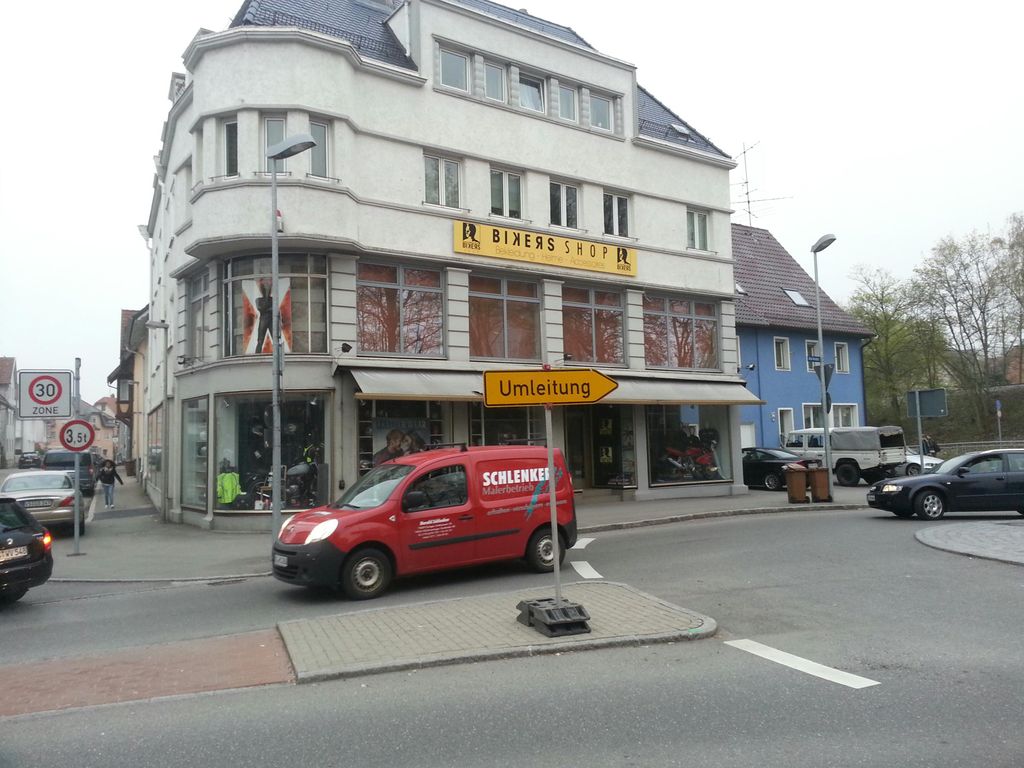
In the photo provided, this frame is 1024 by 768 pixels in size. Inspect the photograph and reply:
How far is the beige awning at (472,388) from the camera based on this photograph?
55.3ft

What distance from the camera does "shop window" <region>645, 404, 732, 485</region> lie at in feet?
74.2

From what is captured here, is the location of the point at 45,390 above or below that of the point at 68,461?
above

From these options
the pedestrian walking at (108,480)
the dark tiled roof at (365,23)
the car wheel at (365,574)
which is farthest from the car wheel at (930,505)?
the pedestrian walking at (108,480)

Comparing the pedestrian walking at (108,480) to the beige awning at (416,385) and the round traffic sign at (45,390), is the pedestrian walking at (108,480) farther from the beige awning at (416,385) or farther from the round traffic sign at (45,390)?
the beige awning at (416,385)

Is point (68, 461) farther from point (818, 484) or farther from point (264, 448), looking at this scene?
point (818, 484)

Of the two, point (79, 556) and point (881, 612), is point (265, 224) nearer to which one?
point (79, 556)

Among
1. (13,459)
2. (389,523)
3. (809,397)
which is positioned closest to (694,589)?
(389,523)

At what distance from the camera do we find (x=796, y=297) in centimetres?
3584

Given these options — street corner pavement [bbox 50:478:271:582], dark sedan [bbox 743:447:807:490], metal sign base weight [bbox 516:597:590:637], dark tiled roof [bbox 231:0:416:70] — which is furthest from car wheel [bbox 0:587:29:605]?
dark sedan [bbox 743:447:807:490]

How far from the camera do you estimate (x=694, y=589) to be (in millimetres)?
9461

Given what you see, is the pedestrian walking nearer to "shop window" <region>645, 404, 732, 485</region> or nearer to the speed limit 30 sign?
the speed limit 30 sign

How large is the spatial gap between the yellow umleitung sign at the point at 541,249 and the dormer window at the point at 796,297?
52.3 ft

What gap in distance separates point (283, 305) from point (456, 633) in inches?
449

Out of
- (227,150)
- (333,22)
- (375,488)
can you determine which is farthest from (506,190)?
(375,488)
